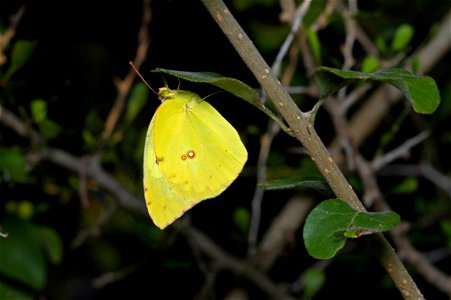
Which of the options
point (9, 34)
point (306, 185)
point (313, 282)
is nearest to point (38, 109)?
point (9, 34)

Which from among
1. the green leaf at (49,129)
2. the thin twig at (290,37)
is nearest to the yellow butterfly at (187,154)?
the thin twig at (290,37)

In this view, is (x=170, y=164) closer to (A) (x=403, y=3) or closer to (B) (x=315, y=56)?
(B) (x=315, y=56)

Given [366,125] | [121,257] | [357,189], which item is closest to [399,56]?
[366,125]

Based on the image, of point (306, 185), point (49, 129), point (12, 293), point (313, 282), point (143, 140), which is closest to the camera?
point (306, 185)

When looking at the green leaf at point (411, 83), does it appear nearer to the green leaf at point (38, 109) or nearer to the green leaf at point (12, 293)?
the green leaf at point (38, 109)

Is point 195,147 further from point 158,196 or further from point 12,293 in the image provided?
point 12,293

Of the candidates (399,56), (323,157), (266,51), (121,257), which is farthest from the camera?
(121,257)
